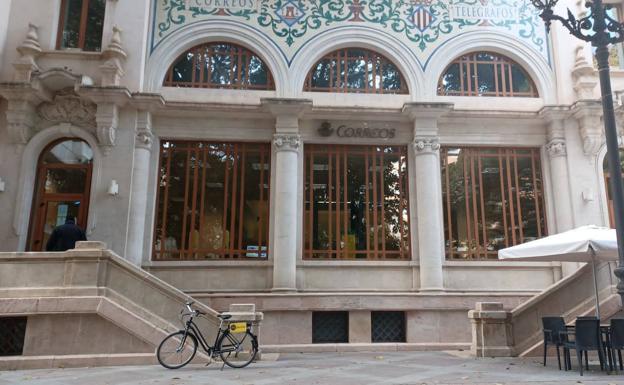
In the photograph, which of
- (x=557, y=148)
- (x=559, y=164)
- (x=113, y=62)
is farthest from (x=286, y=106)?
(x=559, y=164)

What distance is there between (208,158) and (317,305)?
5554 mm

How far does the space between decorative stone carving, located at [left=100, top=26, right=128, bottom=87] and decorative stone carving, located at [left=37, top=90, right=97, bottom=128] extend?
95 cm

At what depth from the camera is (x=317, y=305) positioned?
13.1 m

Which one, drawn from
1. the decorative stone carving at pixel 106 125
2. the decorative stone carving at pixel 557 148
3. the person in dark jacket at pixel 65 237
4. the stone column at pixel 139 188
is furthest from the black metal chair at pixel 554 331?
the decorative stone carving at pixel 106 125

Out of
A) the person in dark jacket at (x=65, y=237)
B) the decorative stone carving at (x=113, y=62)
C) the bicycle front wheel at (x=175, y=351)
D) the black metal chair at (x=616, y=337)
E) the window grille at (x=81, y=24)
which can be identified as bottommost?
the bicycle front wheel at (x=175, y=351)

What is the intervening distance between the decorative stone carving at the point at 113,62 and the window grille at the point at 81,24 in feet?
3.21

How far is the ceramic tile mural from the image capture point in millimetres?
15602

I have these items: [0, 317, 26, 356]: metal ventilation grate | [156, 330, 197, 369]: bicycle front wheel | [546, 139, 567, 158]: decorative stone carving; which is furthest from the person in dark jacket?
[546, 139, 567, 158]: decorative stone carving

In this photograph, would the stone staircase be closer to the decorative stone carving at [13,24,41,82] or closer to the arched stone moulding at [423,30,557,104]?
the decorative stone carving at [13,24,41,82]

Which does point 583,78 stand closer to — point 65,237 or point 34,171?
point 65,237

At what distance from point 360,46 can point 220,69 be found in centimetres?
448

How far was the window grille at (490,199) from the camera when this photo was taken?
14969mm

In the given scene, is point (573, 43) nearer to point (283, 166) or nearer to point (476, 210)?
point (476, 210)

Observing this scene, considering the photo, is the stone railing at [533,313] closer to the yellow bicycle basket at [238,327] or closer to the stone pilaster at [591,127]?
the stone pilaster at [591,127]
